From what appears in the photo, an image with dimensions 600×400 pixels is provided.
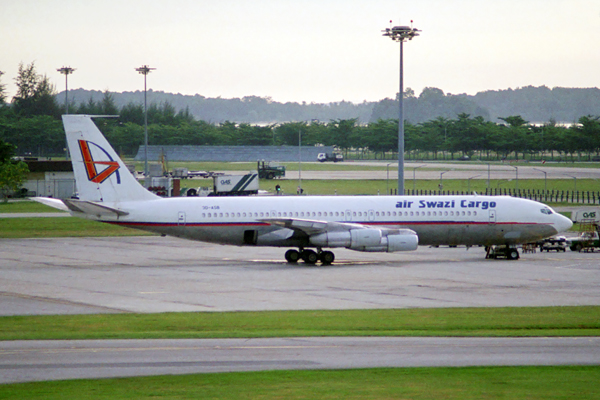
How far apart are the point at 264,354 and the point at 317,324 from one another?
501 centimetres

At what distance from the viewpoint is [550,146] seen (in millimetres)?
146375

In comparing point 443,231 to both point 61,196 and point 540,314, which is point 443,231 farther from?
point 61,196

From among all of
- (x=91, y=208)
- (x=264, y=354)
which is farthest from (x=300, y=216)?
(x=264, y=354)

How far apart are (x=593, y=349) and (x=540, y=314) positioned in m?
5.91

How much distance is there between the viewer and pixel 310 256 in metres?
41.1

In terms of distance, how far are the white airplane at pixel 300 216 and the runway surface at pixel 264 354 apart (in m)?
18.7

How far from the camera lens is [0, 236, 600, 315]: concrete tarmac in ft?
95.3

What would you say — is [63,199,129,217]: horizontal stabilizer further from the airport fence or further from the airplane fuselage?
the airport fence

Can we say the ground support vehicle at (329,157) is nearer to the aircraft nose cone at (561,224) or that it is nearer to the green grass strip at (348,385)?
the aircraft nose cone at (561,224)

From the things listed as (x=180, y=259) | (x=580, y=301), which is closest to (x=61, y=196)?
(x=180, y=259)

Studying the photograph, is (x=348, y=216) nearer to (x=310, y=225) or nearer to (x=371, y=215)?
(x=371, y=215)

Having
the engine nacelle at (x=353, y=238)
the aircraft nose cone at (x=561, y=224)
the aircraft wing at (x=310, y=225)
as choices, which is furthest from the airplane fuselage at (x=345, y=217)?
the engine nacelle at (x=353, y=238)

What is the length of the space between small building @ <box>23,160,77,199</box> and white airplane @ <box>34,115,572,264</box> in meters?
55.4

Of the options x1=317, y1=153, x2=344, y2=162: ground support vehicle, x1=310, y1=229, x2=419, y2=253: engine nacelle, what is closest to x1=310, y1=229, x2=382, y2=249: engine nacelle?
x1=310, y1=229, x2=419, y2=253: engine nacelle
